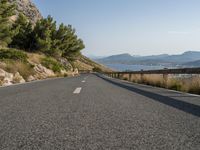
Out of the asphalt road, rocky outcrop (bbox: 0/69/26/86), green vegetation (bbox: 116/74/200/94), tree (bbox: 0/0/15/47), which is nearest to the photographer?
the asphalt road

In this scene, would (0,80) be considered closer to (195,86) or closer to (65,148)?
(195,86)

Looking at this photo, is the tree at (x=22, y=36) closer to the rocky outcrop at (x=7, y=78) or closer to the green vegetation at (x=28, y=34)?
the green vegetation at (x=28, y=34)

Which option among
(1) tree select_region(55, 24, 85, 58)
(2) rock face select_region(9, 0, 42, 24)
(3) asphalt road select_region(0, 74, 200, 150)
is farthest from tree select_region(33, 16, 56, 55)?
(2) rock face select_region(9, 0, 42, 24)

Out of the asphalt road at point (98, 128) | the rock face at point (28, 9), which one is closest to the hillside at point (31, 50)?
the asphalt road at point (98, 128)

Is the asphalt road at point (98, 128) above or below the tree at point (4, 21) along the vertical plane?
below

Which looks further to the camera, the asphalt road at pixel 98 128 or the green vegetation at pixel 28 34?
the green vegetation at pixel 28 34

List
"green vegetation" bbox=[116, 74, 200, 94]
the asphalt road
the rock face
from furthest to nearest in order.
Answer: the rock face
"green vegetation" bbox=[116, 74, 200, 94]
the asphalt road

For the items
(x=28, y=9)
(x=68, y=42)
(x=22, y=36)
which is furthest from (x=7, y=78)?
(x=28, y=9)

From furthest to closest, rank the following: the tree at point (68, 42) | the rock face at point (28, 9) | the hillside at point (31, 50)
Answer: the rock face at point (28, 9)
the tree at point (68, 42)
the hillside at point (31, 50)

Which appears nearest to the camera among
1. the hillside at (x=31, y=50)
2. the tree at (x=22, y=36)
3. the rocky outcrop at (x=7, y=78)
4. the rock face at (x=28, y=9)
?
the rocky outcrop at (x=7, y=78)

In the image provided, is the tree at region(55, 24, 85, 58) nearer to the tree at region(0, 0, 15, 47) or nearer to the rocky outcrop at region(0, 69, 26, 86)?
the tree at region(0, 0, 15, 47)

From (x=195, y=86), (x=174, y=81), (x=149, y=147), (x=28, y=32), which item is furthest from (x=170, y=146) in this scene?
(x=28, y=32)

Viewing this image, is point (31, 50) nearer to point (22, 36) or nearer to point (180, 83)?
point (22, 36)

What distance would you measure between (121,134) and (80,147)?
0.80 meters
